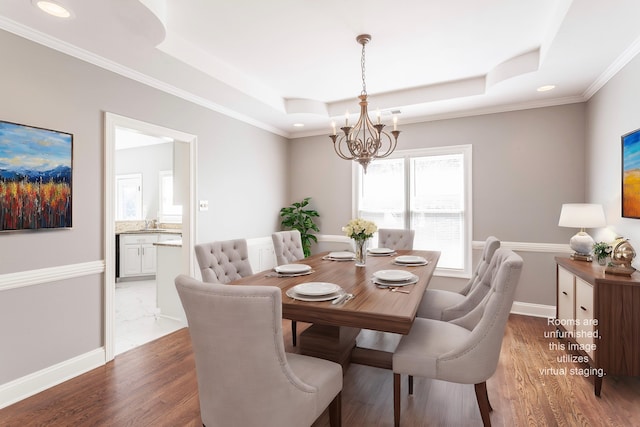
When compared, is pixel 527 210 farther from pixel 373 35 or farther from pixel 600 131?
pixel 373 35

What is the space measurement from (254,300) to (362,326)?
62 cm

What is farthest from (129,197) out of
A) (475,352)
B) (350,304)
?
(475,352)

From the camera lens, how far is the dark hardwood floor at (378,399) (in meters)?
1.99

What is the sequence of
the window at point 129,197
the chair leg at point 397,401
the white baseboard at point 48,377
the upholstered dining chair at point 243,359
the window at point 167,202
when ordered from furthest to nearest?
the window at point 129,197 < the window at point 167,202 < the white baseboard at point 48,377 < the chair leg at point 397,401 < the upholstered dining chair at point 243,359

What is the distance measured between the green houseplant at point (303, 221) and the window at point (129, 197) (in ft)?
11.9

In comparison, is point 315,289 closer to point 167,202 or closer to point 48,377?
point 48,377

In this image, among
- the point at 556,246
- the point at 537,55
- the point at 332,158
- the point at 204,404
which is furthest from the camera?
the point at 332,158

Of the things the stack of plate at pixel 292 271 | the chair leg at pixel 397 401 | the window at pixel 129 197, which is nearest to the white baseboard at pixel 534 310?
the chair leg at pixel 397 401

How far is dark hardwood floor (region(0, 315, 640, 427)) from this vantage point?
1991 millimetres

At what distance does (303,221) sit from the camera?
5133 millimetres

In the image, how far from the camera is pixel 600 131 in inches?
130

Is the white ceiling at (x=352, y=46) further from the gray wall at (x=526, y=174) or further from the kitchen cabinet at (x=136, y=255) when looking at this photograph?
the kitchen cabinet at (x=136, y=255)

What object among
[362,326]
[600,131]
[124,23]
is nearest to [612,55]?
[600,131]

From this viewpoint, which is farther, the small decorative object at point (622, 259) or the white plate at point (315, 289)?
the small decorative object at point (622, 259)
